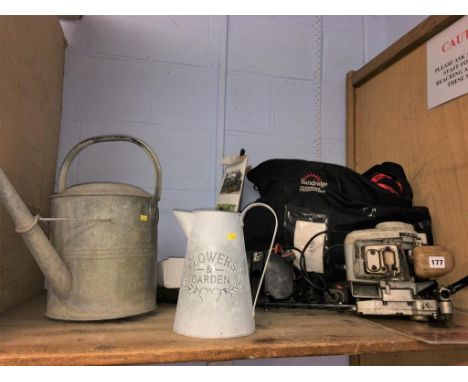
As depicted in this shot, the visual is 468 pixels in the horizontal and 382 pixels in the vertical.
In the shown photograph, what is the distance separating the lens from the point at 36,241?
650mm

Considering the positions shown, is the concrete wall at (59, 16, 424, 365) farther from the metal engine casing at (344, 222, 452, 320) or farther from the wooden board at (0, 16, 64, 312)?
the metal engine casing at (344, 222, 452, 320)

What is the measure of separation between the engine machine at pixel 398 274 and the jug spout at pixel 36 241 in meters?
0.57

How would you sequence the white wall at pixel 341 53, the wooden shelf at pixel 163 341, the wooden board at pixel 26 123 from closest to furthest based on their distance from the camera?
the wooden shelf at pixel 163 341, the wooden board at pixel 26 123, the white wall at pixel 341 53

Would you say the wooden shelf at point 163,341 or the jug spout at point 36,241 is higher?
the jug spout at point 36,241

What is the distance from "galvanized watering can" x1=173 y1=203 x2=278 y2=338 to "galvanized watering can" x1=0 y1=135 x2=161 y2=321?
0.13m

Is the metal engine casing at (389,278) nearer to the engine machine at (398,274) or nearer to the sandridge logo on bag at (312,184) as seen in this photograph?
the engine machine at (398,274)

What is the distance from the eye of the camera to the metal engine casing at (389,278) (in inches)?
31.0

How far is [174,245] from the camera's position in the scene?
3.99 feet

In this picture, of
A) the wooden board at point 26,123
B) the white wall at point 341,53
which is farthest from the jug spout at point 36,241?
the white wall at point 341,53

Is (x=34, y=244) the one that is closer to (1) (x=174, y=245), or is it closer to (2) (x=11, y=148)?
(2) (x=11, y=148)

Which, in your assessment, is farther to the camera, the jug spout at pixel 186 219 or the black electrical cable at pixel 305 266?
the black electrical cable at pixel 305 266

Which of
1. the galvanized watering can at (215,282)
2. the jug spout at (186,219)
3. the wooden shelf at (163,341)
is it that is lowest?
the wooden shelf at (163,341)

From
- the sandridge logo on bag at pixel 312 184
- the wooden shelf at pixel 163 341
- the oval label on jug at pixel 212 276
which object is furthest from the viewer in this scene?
the sandridge logo on bag at pixel 312 184
